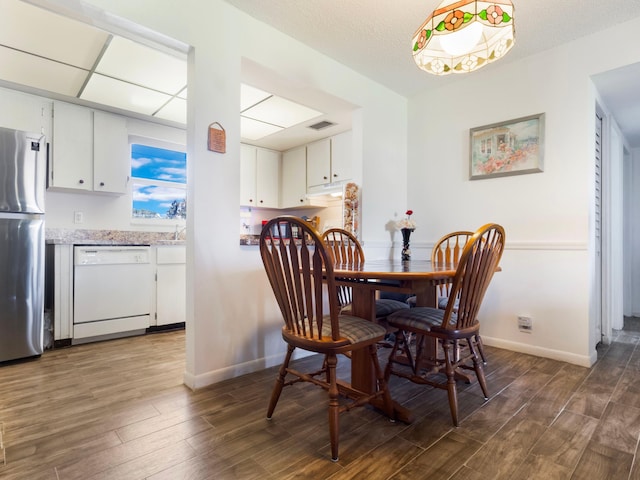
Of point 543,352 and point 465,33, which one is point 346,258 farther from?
point 543,352

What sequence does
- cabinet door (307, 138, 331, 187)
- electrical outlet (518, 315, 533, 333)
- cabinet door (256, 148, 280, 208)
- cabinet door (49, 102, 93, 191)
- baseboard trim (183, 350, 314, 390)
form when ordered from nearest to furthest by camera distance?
baseboard trim (183, 350, 314, 390) < electrical outlet (518, 315, 533, 333) < cabinet door (49, 102, 93, 191) < cabinet door (307, 138, 331, 187) < cabinet door (256, 148, 280, 208)

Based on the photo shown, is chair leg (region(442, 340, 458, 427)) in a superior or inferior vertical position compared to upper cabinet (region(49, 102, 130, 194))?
inferior

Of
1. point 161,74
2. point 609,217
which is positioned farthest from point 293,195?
point 609,217

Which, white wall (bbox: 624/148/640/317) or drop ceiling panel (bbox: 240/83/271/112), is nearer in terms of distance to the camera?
drop ceiling panel (bbox: 240/83/271/112)

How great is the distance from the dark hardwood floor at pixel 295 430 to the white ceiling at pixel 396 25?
233 cm

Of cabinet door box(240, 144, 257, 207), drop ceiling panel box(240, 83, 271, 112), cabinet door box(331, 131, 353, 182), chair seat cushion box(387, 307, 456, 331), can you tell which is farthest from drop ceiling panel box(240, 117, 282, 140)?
chair seat cushion box(387, 307, 456, 331)

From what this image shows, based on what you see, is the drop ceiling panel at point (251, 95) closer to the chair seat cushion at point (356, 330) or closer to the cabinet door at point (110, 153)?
the cabinet door at point (110, 153)

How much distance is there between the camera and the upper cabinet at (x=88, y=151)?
3107mm

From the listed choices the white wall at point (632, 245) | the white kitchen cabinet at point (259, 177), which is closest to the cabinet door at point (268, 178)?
the white kitchen cabinet at point (259, 177)

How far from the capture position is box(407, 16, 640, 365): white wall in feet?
7.95

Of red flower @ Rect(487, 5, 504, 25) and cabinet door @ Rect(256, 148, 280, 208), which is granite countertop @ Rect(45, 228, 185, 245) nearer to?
cabinet door @ Rect(256, 148, 280, 208)

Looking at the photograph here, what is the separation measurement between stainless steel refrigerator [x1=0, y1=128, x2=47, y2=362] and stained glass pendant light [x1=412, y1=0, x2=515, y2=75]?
277 cm

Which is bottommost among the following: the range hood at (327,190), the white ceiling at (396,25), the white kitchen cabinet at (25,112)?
the range hood at (327,190)

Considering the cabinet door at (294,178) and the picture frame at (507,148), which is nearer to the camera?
the picture frame at (507,148)
